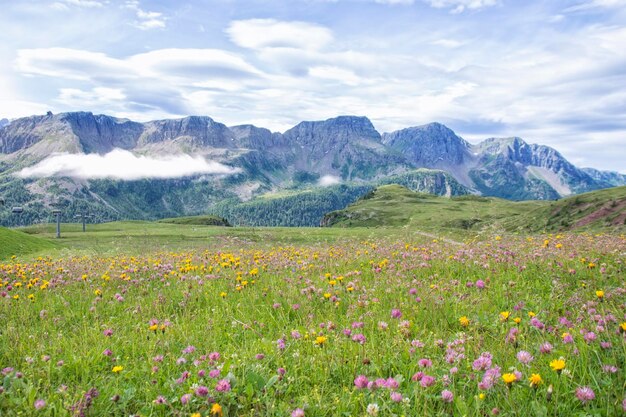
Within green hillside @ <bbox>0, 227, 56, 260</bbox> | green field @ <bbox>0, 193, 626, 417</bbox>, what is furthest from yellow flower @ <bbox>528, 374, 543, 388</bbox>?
green hillside @ <bbox>0, 227, 56, 260</bbox>

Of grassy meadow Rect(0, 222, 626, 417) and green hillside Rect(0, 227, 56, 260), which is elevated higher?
grassy meadow Rect(0, 222, 626, 417)

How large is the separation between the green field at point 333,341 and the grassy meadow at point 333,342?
3cm

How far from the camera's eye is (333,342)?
229 inches

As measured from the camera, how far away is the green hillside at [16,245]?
29.2 meters

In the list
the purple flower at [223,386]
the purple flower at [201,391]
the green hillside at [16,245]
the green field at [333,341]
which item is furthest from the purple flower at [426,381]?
the green hillside at [16,245]

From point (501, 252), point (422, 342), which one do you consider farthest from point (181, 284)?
point (501, 252)

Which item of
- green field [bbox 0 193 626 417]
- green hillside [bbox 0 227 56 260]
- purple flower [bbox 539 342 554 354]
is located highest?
purple flower [bbox 539 342 554 354]

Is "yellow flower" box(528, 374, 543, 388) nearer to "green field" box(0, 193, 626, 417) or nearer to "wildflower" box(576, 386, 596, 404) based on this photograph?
"green field" box(0, 193, 626, 417)

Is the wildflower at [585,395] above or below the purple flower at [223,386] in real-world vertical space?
above

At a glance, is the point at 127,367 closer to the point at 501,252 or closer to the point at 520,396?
the point at 520,396

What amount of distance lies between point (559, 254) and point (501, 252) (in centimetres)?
136

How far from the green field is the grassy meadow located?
29mm

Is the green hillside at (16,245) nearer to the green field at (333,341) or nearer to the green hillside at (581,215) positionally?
the green field at (333,341)

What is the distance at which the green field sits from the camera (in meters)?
4.25
